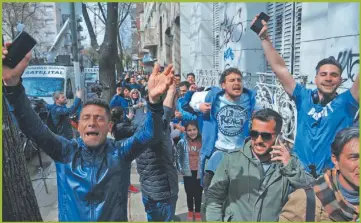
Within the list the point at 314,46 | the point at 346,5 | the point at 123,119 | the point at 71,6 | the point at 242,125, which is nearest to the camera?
the point at 242,125

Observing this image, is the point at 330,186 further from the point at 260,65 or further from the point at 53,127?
the point at 260,65

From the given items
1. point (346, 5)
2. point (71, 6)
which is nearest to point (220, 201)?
point (346, 5)

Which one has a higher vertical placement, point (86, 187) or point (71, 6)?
point (71, 6)

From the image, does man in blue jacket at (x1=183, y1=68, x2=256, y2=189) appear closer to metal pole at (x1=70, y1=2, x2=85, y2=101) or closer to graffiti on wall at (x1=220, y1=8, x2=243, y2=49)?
graffiti on wall at (x1=220, y1=8, x2=243, y2=49)

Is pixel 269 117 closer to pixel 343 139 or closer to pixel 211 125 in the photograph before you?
pixel 343 139

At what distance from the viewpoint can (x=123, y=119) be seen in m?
3.91

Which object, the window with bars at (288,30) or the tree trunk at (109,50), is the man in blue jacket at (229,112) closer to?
the window with bars at (288,30)

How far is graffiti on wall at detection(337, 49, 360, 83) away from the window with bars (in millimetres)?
1917

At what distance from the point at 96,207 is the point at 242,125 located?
1.81m

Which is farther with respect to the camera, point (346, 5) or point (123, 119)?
point (346, 5)

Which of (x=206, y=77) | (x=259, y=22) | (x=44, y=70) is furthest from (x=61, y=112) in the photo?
(x=206, y=77)

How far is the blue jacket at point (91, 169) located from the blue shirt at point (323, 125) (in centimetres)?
133

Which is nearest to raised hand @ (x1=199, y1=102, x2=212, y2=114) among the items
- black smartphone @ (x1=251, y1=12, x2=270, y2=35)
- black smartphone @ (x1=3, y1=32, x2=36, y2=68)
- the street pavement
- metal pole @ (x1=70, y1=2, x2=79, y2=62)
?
black smartphone @ (x1=251, y1=12, x2=270, y2=35)

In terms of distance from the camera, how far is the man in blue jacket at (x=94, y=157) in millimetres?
2021
